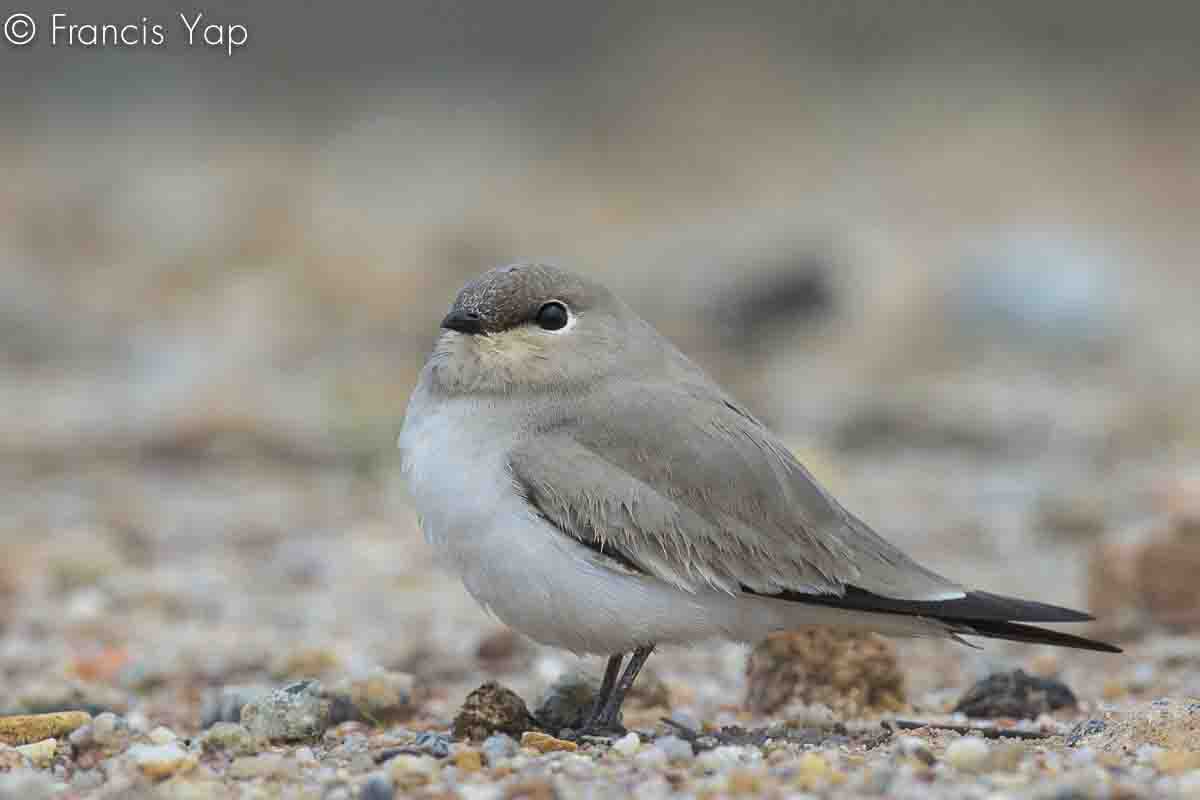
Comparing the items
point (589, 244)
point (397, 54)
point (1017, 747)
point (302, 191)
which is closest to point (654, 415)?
point (1017, 747)

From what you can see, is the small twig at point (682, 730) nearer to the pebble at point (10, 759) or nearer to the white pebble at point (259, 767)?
the white pebble at point (259, 767)

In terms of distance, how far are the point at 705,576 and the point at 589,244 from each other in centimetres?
1245

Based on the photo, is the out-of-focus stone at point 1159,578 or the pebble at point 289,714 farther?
the out-of-focus stone at point 1159,578

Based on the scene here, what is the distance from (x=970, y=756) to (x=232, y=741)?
179cm

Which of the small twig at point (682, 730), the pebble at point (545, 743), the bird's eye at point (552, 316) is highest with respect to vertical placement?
the bird's eye at point (552, 316)

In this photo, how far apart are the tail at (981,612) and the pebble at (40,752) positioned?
181 centimetres

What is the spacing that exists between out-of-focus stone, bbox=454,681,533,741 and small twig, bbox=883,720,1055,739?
103 cm

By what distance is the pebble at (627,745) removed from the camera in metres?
4.04

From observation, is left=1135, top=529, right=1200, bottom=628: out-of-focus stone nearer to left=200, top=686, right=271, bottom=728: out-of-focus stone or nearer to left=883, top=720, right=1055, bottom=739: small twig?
left=883, top=720, right=1055, bottom=739: small twig

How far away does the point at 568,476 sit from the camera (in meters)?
4.39

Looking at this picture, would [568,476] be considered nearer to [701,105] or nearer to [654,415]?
[654,415]

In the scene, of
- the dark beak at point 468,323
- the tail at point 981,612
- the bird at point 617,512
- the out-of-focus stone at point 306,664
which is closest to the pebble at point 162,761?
the bird at point 617,512

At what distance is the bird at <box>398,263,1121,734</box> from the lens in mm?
4285

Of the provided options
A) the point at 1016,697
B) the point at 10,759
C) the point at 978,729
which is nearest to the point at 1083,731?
the point at 978,729
